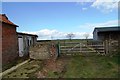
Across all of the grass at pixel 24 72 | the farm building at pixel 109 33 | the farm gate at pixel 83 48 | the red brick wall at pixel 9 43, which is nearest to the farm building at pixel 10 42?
the red brick wall at pixel 9 43

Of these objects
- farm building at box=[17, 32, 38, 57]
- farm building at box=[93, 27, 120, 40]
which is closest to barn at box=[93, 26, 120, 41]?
farm building at box=[93, 27, 120, 40]

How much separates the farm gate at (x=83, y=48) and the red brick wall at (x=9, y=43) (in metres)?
4.91

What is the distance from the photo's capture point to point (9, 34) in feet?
58.5

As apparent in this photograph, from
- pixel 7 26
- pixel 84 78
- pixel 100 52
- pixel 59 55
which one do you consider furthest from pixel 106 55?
pixel 7 26

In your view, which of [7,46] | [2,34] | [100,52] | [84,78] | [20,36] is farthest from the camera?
[20,36]

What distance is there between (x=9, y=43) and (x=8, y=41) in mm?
332

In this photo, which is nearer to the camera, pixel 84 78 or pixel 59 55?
pixel 84 78

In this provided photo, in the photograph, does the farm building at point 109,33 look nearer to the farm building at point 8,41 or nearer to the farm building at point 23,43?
the farm building at point 23,43

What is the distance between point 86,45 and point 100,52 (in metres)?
1.59

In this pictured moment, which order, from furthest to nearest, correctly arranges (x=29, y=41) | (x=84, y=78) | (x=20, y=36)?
(x=29, y=41)
(x=20, y=36)
(x=84, y=78)

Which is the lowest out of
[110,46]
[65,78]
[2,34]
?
[65,78]

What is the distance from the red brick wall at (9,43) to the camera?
16.2 metres

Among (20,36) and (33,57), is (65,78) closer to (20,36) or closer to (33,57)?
(33,57)

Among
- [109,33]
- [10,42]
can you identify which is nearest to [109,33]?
[109,33]
